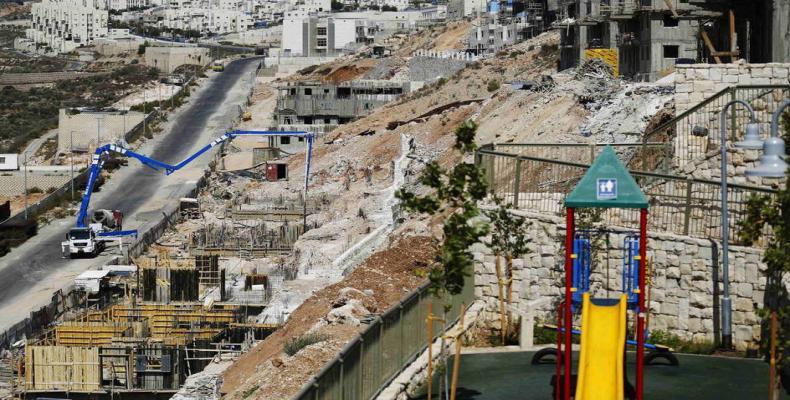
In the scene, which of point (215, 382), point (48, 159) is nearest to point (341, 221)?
point (215, 382)

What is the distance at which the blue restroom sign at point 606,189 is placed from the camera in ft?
58.9

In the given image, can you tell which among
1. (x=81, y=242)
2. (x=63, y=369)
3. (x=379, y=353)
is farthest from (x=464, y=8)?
(x=379, y=353)

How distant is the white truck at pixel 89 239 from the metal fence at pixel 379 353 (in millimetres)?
45755

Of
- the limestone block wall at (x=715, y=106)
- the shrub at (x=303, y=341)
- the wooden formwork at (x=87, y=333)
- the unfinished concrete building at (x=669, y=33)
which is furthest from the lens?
the wooden formwork at (x=87, y=333)

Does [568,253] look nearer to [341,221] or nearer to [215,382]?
[215,382]

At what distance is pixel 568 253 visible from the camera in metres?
18.3

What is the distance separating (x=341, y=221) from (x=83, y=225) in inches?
753

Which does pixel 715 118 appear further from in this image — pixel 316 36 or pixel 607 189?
pixel 316 36

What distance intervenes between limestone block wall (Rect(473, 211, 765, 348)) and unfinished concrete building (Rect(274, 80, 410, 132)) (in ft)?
266

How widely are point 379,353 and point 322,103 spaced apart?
86.6 m

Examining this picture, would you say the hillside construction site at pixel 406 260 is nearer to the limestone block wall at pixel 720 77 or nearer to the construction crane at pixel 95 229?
the limestone block wall at pixel 720 77

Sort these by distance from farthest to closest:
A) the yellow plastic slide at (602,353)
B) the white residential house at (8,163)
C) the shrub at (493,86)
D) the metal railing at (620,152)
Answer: the white residential house at (8,163) → the shrub at (493,86) → the metal railing at (620,152) → the yellow plastic slide at (602,353)

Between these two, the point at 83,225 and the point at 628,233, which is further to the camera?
the point at 83,225

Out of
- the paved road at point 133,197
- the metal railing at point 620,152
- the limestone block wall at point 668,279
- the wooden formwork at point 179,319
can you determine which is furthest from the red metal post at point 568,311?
the paved road at point 133,197
